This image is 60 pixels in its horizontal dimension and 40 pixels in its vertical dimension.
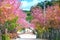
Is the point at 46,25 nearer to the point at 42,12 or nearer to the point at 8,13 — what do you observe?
the point at 42,12

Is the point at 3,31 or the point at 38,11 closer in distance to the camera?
the point at 3,31

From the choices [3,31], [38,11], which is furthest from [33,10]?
[3,31]

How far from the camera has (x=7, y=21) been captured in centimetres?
2648

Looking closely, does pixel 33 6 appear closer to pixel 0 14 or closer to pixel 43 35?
pixel 43 35

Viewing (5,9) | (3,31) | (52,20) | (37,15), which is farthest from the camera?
(37,15)

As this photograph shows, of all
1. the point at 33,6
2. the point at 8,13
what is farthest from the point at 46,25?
the point at 8,13

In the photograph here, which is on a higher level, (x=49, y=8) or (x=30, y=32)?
(x=49, y=8)

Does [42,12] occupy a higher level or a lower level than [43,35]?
higher

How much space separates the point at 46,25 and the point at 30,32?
2149 millimetres

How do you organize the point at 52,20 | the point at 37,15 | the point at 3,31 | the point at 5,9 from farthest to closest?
the point at 37,15 < the point at 52,20 < the point at 3,31 < the point at 5,9

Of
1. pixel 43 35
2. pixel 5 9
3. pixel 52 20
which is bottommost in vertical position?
pixel 43 35

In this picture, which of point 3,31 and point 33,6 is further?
point 33,6

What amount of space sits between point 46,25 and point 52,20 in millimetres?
1684

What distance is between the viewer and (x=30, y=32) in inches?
1369
